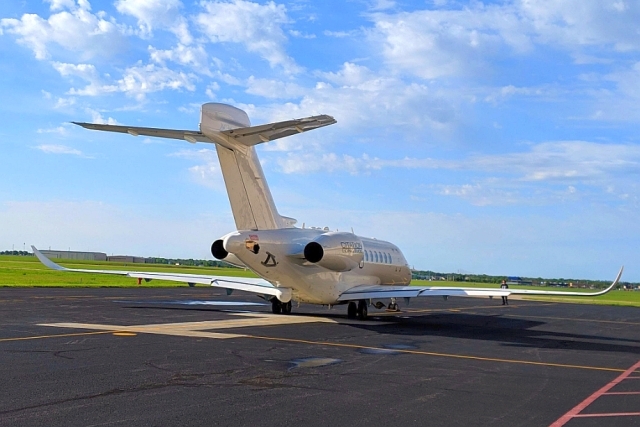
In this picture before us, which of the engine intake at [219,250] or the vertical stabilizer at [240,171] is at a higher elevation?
the vertical stabilizer at [240,171]

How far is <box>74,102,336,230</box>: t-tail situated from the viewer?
20047 mm

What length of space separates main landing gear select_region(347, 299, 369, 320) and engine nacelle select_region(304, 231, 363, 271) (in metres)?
2.59

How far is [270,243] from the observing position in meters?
22.6

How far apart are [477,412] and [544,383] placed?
3374 mm

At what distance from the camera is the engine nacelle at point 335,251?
2236 cm

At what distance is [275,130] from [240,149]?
2.58 m

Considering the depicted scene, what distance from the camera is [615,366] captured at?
50.6 feet

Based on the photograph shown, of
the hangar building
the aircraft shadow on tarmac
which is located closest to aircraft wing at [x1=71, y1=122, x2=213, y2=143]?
the aircraft shadow on tarmac

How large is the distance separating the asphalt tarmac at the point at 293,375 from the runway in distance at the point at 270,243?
212 cm

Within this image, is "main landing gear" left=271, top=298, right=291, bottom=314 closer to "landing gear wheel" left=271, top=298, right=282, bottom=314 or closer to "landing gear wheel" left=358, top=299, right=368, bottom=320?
"landing gear wheel" left=271, top=298, right=282, bottom=314

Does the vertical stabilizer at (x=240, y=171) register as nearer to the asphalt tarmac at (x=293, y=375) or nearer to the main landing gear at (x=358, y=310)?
the asphalt tarmac at (x=293, y=375)

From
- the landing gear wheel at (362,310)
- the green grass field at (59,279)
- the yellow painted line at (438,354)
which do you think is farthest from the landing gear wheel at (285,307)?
the green grass field at (59,279)

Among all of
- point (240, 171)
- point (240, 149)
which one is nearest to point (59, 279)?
point (240, 171)

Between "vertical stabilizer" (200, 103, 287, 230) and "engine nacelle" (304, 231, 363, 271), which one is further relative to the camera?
"engine nacelle" (304, 231, 363, 271)
